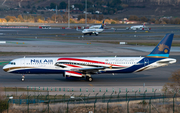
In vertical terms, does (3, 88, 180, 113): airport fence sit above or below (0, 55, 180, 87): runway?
above

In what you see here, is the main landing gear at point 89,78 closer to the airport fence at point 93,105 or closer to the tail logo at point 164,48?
the airport fence at point 93,105

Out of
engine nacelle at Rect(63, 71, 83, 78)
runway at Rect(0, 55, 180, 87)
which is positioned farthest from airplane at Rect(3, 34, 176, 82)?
runway at Rect(0, 55, 180, 87)

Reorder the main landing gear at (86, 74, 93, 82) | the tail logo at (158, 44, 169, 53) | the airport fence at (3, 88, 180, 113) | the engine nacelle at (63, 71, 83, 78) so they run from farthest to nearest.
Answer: the tail logo at (158, 44, 169, 53), the main landing gear at (86, 74, 93, 82), the engine nacelle at (63, 71, 83, 78), the airport fence at (3, 88, 180, 113)

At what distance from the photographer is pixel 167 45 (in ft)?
146

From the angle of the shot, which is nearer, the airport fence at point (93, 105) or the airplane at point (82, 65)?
the airport fence at point (93, 105)

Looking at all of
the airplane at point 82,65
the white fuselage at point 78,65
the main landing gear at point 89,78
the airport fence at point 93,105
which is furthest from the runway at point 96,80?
the airport fence at point 93,105

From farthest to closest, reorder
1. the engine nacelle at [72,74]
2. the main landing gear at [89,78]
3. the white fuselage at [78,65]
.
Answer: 1. the white fuselage at [78,65]
2. the main landing gear at [89,78]
3. the engine nacelle at [72,74]

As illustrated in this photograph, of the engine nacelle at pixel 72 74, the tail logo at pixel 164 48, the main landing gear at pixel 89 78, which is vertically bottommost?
the main landing gear at pixel 89 78

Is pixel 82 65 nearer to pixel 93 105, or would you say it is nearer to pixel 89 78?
pixel 89 78

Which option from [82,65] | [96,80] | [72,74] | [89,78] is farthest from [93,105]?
[96,80]

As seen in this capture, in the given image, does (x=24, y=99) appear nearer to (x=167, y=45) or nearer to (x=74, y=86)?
(x=74, y=86)

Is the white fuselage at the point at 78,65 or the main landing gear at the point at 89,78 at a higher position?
the white fuselage at the point at 78,65

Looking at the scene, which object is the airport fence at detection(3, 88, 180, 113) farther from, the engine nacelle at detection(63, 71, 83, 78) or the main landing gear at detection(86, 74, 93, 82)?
the main landing gear at detection(86, 74, 93, 82)

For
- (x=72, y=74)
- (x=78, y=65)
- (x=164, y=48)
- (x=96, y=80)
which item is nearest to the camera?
(x=72, y=74)
